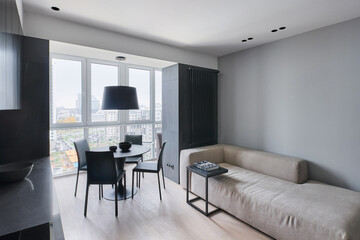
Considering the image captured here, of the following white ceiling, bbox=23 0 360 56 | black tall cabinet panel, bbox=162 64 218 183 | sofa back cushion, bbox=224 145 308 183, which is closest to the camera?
white ceiling, bbox=23 0 360 56

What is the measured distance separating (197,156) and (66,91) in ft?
9.80

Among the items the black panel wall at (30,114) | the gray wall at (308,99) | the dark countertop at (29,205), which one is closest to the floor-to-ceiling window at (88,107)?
the black panel wall at (30,114)

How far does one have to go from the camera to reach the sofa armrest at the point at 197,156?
125 inches

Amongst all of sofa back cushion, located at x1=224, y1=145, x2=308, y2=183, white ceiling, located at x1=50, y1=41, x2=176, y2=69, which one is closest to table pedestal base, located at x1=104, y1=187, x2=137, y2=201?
sofa back cushion, located at x1=224, y1=145, x2=308, y2=183

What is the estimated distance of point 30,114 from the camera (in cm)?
212

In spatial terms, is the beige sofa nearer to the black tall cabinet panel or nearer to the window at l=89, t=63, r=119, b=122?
the black tall cabinet panel

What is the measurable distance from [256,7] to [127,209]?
3.15 meters

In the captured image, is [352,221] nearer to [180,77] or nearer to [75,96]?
[180,77]

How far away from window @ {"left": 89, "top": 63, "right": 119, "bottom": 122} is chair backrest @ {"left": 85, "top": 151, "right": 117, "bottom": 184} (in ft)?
6.33

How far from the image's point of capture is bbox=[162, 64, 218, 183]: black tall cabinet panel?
3.55 m

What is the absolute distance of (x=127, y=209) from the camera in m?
2.62

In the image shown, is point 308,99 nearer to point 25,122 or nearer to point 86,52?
point 86,52

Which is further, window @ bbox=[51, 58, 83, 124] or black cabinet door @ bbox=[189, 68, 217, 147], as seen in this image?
black cabinet door @ bbox=[189, 68, 217, 147]

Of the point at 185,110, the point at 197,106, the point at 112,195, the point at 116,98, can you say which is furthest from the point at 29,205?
the point at 197,106
